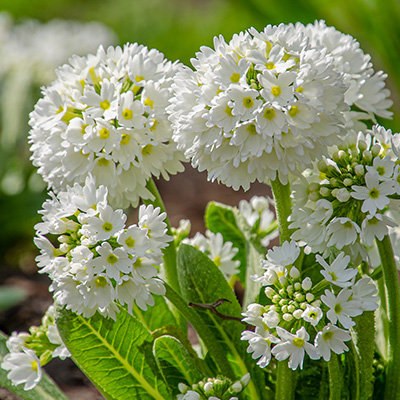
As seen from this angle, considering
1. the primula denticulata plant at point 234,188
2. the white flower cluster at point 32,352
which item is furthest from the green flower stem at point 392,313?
the white flower cluster at point 32,352

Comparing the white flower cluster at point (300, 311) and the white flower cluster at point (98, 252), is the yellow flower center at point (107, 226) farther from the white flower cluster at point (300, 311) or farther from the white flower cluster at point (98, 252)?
the white flower cluster at point (300, 311)

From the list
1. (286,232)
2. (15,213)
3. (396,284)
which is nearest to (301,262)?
(286,232)

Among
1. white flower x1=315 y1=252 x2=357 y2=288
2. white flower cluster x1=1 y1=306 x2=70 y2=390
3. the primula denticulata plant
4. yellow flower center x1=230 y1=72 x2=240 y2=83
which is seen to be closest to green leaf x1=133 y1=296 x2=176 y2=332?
the primula denticulata plant

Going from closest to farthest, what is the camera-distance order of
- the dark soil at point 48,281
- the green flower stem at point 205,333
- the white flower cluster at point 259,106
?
1. the white flower cluster at point 259,106
2. the green flower stem at point 205,333
3. the dark soil at point 48,281

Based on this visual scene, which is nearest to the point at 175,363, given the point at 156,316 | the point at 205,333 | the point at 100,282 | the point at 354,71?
the point at 205,333

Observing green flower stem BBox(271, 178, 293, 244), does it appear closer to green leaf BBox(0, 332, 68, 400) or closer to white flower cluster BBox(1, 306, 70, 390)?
white flower cluster BBox(1, 306, 70, 390)

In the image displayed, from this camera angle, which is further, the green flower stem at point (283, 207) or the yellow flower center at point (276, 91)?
the green flower stem at point (283, 207)

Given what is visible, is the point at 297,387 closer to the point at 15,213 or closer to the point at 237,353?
the point at 237,353

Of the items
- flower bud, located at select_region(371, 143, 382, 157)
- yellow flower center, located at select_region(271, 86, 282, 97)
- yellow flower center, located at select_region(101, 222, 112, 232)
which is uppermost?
yellow flower center, located at select_region(271, 86, 282, 97)
